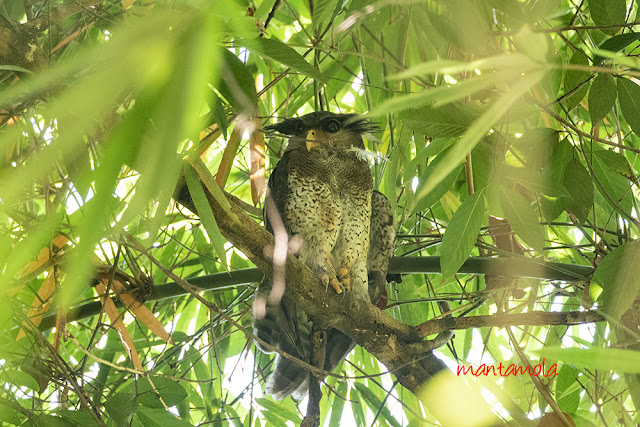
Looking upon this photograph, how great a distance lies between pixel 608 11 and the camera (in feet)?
3.74

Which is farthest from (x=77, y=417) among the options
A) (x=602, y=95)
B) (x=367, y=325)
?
(x=602, y=95)

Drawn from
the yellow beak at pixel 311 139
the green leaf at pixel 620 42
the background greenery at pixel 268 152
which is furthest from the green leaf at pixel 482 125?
the yellow beak at pixel 311 139

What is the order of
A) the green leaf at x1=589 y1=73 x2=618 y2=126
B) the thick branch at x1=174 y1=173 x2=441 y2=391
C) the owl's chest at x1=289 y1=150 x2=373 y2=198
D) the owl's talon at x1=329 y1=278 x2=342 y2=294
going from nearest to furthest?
the green leaf at x1=589 y1=73 x2=618 y2=126
the thick branch at x1=174 y1=173 x2=441 y2=391
the owl's talon at x1=329 y1=278 x2=342 y2=294
the owl's chest at x1=289 y1=150 x2=373 y2=198

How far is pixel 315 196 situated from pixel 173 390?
0.95 metres

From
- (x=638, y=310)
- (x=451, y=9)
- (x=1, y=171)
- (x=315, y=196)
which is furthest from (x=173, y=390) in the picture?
(x=638, y=310)

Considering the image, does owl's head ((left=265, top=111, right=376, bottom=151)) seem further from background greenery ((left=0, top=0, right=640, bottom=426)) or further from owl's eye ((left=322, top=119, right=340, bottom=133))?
background greenery ((left=0, top=0, right=640, bottom=426))

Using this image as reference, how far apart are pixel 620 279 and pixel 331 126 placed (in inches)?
53.8

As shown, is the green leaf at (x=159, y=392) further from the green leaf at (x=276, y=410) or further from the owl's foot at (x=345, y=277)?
the owl's foot at (x=345, y=277)

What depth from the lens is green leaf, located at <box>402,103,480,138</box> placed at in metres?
1.09

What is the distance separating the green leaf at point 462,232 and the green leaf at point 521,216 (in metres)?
0.05

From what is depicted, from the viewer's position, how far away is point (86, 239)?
54cm

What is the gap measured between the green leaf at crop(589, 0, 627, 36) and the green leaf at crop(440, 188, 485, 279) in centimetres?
42

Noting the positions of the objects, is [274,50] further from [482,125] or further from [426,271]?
[426,271]

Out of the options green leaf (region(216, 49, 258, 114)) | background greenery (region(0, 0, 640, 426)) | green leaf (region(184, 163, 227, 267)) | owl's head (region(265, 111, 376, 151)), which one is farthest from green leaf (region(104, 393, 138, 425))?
owl's head (region(265, 111, 376, 151))
